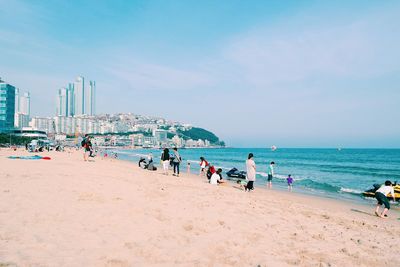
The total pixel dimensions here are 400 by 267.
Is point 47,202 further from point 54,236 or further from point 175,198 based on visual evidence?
point 175,198

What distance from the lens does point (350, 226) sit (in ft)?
26.3

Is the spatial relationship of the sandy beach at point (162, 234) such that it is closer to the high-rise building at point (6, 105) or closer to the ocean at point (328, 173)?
the ocean at point (328, 173)

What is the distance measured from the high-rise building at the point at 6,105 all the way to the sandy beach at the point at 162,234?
380 feet

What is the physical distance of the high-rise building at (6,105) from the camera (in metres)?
105

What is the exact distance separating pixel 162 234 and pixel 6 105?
12290 centimetres

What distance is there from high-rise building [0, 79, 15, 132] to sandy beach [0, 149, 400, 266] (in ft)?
380

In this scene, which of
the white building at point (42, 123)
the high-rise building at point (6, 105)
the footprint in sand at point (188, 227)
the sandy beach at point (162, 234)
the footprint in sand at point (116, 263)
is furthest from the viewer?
the white building at point (42, 123)

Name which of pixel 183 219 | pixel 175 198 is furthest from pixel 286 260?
pixel 175 198

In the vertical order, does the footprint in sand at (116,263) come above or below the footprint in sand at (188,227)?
above

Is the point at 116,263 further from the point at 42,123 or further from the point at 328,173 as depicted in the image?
the point at 42,123

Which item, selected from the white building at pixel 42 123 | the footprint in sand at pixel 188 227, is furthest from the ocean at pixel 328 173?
the white building at pixel 42 123

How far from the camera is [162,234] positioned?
18.2 ft

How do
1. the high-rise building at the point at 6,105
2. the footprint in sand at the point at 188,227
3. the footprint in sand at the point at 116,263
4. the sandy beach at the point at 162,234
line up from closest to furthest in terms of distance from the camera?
the footprint in sand at the point at 116,263, the sandy beach at the point at 162,234, the footprint in sand at the point at 188,227, the high-rise building at the point at 6,105

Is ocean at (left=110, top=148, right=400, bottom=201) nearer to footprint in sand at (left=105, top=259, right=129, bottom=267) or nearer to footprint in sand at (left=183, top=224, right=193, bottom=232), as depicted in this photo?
footprint in sand at (left=183, top=224, right=193, bottom=232)
